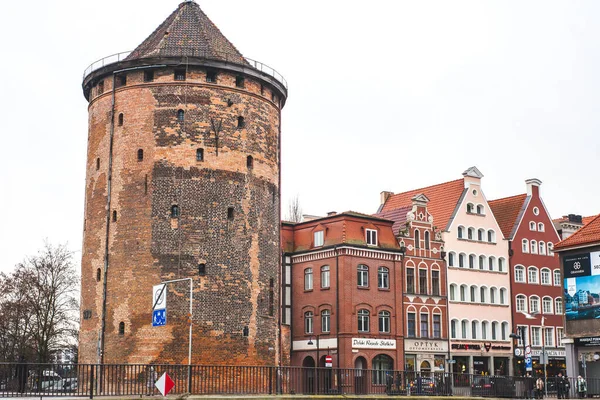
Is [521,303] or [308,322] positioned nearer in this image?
[308,322]

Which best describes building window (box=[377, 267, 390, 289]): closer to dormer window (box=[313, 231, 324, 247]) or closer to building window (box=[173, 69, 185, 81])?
dormer window (box=[313, 231, 324, 247])

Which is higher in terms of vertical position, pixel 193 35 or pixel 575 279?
pixel 193 35

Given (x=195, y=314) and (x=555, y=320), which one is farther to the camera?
(x=555, y=320)

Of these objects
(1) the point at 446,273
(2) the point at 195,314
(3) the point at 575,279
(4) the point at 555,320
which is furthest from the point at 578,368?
(2) the point at 195,314

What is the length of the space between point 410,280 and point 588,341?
12.0m

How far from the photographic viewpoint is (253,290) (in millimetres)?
46062

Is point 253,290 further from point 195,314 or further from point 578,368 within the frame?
point 578,368

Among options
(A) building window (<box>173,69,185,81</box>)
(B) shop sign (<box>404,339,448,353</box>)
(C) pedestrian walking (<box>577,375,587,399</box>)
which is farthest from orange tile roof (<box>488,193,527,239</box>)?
(A) building window (<box>173,69,185,81</box>)

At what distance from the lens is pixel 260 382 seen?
38.2m

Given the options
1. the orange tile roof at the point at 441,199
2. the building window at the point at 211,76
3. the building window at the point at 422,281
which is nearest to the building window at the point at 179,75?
the building window at the point at 211,76

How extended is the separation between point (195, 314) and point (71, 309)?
21.0m

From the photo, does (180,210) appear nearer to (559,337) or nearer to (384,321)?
(384,321)

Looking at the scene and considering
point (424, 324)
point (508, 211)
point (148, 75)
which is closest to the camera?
point (148, 75)

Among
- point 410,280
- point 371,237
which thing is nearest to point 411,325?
point 410,280
